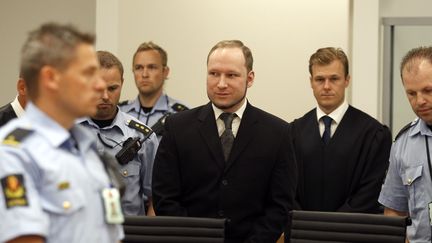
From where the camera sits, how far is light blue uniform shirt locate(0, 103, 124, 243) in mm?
1829

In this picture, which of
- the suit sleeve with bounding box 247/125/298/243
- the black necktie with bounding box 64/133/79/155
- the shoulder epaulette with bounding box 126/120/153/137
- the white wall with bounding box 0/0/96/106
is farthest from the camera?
the white wall with bounding box 0/0/96/106

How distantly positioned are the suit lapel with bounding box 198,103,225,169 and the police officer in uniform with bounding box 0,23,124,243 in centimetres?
152

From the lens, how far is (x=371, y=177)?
13.2 feet

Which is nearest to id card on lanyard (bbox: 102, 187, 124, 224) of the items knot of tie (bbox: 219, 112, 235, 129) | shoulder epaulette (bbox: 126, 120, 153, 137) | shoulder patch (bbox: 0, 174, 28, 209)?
shoulder patch (bbox: 0, 174, 28, 209)

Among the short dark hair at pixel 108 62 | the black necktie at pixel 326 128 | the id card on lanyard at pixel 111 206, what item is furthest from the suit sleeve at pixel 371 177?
the id card on lanyard at pixel 111 206

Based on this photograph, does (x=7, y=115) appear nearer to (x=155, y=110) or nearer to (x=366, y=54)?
(x=155, y=110)

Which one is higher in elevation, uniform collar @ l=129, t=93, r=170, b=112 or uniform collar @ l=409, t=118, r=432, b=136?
uniform collar @ l=129, t=93, r=170, b=112

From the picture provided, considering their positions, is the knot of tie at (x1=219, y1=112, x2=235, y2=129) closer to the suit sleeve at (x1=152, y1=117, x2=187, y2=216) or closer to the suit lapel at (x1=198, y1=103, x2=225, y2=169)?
the suit lapel at (x1=198, y1=103, x2=225, y2=169)

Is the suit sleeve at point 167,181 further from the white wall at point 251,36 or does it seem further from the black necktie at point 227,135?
the white wall at point 251,36

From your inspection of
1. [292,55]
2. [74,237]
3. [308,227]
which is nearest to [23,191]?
[74,237]

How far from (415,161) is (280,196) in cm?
62

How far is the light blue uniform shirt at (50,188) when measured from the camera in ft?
6.00

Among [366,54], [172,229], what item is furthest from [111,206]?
[366,54]

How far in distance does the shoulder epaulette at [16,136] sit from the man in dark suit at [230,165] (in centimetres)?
160
